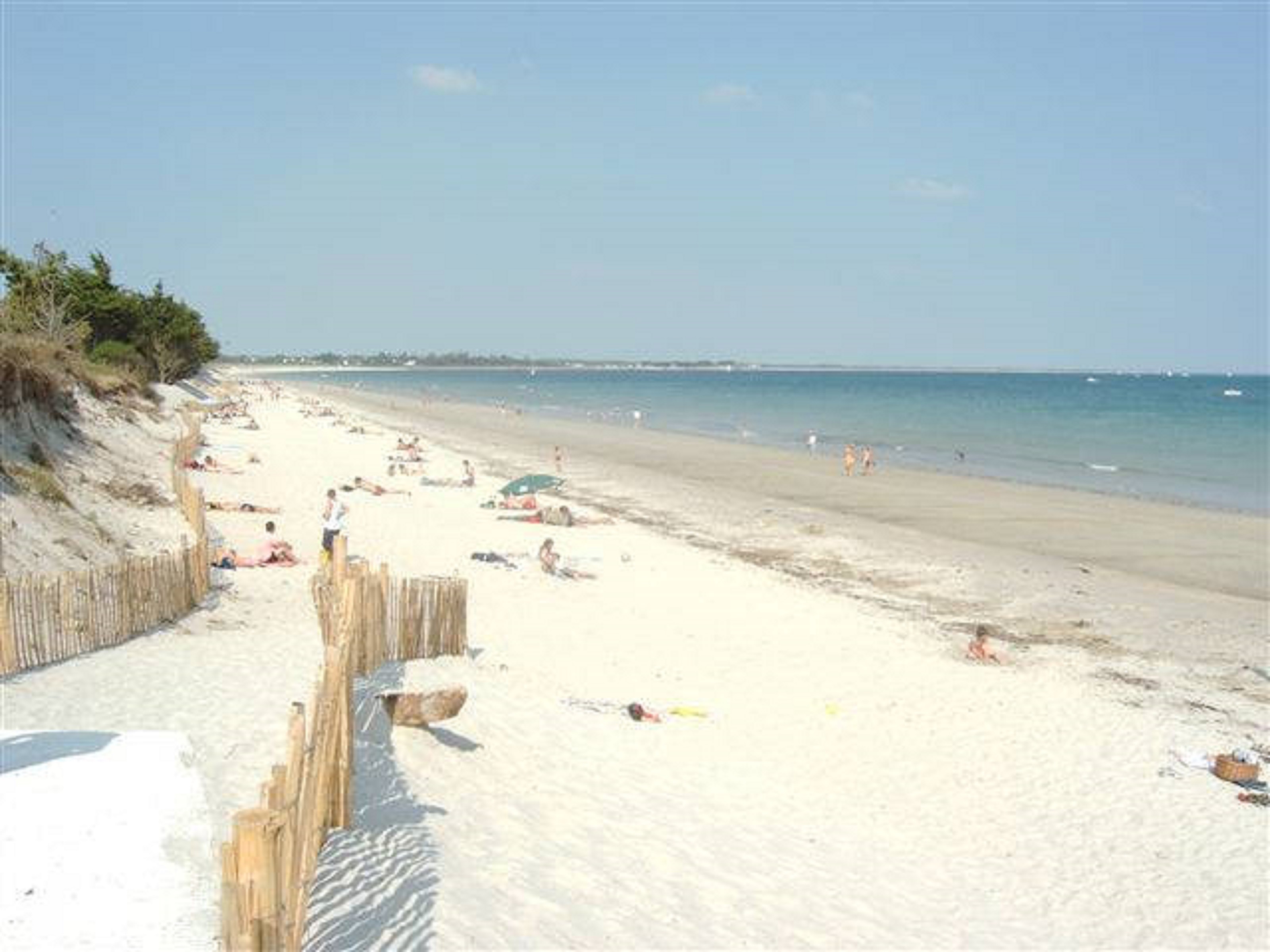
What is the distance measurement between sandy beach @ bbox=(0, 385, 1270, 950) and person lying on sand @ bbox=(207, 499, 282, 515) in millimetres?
645

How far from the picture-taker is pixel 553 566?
17.5 metres

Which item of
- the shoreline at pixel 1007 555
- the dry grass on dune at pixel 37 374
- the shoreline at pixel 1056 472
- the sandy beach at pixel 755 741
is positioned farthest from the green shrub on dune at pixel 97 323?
the shoreline at pixel 1056 472

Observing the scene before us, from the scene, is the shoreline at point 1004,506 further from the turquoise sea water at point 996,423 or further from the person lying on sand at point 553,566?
the person lying on sand at point 553,566

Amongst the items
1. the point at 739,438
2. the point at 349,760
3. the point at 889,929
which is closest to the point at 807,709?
the point at 889,929

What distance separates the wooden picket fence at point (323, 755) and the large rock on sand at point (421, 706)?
0.60 meters

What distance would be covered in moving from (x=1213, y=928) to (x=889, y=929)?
2.56 meters

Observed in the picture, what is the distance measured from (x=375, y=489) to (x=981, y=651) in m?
16.4

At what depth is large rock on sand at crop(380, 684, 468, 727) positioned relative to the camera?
27.8 ft

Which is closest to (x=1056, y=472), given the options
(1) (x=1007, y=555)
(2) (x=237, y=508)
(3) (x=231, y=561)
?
(1) (x=1007, y=555)

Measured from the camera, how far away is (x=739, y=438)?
179ft

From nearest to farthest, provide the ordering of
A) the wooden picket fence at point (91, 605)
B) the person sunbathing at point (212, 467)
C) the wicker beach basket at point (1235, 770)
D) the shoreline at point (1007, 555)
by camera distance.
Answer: the wooden picket fence at point (91, 605), the wicker beach basket at point (1235, 770), the shoreline at point (1007, 555), the person sunbathing at point (212, 467)

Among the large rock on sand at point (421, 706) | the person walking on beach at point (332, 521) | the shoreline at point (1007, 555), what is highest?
the person walking on beach at point (332, 521)

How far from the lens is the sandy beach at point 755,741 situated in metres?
6.61

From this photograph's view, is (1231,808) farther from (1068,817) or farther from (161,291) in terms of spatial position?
(161,291)
